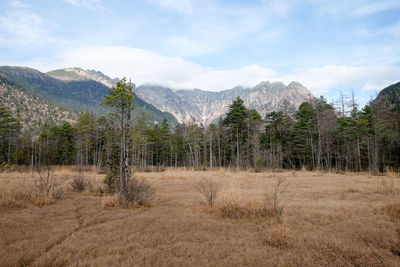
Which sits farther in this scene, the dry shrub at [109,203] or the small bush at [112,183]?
the small bush at [112,183]

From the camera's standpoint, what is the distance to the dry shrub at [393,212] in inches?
248

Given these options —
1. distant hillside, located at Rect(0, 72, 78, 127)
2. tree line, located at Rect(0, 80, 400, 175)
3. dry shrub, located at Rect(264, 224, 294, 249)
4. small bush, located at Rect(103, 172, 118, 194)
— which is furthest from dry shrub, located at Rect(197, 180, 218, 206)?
distant hillside, located at Rect(0, 72, 78, 127)

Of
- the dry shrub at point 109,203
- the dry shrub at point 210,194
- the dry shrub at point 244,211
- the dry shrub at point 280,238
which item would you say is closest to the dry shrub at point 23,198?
the dry shrub at point 109,203

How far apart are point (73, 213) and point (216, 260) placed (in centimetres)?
575

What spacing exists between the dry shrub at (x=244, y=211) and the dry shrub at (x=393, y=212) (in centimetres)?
347

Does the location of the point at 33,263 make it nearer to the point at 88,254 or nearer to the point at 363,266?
the point at 88,254

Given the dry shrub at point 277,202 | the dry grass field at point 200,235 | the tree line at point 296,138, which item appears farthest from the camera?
the tree line at point 296,138

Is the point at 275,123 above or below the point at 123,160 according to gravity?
above

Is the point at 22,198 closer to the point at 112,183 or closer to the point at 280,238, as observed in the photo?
the point at 112,183

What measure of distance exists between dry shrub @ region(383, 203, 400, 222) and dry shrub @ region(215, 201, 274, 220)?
3.47 m

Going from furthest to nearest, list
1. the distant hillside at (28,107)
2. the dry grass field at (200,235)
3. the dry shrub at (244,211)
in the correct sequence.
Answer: the distant hillside at (28,107) → the dry shrub at (244,211) → the dry grass field at (200,235)

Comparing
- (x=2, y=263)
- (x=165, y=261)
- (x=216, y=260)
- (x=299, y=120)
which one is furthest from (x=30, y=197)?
(x=299, y=120)

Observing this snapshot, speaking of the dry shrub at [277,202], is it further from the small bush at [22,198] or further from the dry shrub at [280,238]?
the small bush at [22,198]

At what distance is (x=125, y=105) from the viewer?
411 inches
